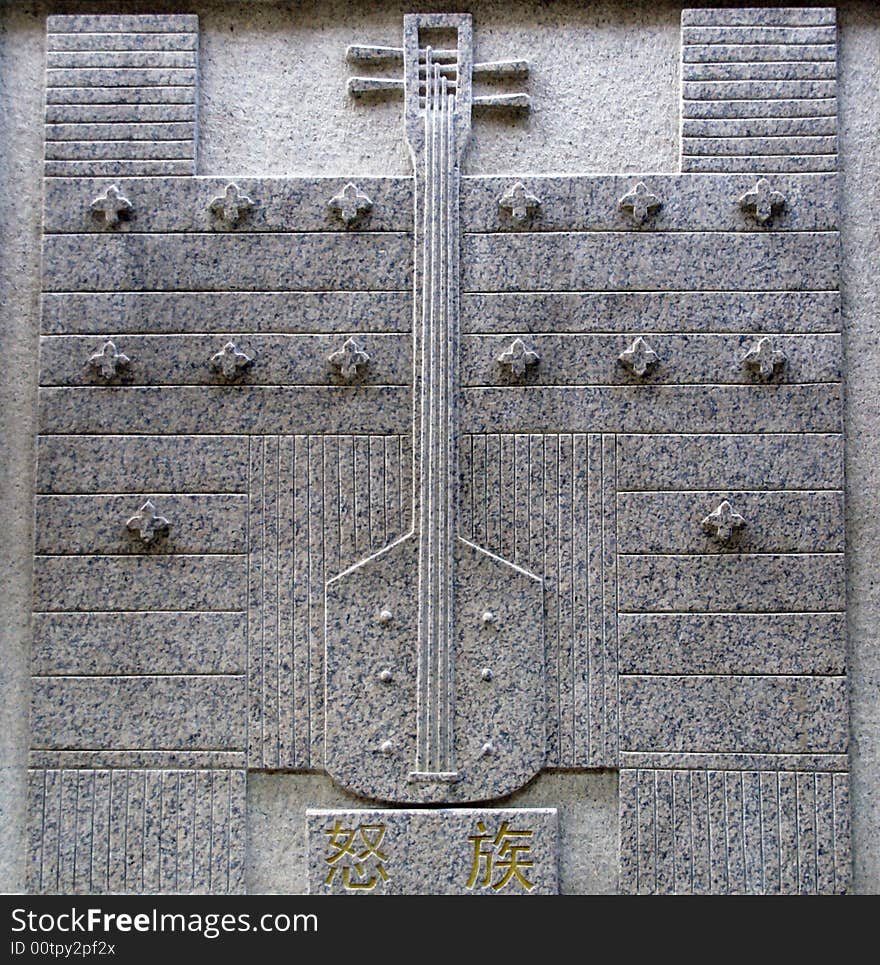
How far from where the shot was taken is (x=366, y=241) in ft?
13.0

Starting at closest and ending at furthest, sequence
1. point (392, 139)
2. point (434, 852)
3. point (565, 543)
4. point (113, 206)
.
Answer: point (434, 852) < point (565, 543) < point (113, 206) < point (392, 139)

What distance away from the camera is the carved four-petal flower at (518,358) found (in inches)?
151

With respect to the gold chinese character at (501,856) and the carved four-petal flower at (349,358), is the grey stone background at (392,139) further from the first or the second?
the carved four-petal flower at (349,358)

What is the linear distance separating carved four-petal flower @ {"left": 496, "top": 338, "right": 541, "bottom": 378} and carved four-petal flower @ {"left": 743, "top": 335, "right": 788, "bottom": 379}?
733 mm

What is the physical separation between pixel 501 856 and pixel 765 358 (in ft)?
6.16

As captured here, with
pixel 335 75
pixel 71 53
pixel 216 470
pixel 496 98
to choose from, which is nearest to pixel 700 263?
pixel 496 98

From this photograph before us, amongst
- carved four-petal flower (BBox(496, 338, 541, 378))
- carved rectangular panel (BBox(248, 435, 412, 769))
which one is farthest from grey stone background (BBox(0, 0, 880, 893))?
carved four-petal flower (BBox(496, 338, 541, 378))

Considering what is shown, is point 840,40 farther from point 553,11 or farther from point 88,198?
point 88,198

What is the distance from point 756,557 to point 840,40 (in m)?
1.91

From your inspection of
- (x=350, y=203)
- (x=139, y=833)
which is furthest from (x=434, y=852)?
(x=350, y=203)

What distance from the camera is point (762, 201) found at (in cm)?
393

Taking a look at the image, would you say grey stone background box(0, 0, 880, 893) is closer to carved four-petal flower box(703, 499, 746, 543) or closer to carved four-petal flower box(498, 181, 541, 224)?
carved four-petal flower box(498, 181, 541, 224)

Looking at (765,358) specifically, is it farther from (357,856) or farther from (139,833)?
(139,833)

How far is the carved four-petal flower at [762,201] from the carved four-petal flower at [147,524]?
2.27 m
